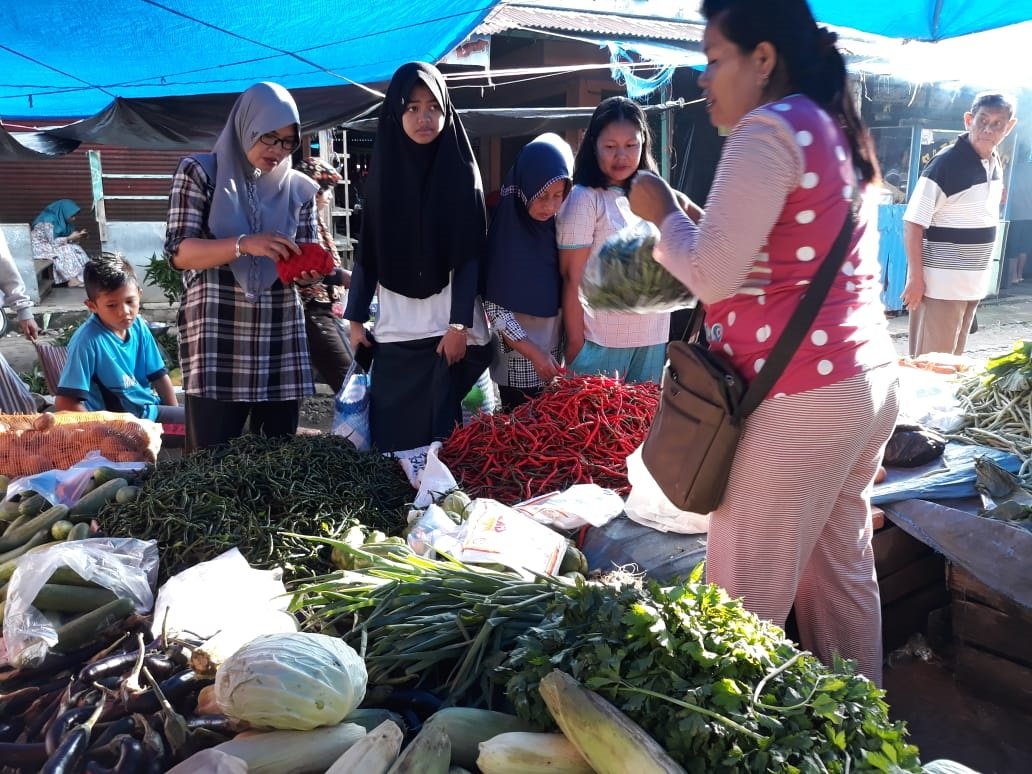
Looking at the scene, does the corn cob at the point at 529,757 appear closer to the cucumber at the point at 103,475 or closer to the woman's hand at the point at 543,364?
the cucumber at the point at 103,475

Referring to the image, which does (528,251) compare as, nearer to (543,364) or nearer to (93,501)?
(543,364)

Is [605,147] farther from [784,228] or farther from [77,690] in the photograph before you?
[77,690]

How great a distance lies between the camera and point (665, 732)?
52.1 inches

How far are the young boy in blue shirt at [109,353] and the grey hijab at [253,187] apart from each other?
1151mm

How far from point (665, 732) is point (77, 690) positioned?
4.13 ft

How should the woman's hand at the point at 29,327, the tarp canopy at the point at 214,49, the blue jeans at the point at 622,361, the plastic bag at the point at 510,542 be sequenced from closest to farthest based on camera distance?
the plastic bag at the point at 510,542
the blue jeans at the point at 622,361
the woman's hand at the point at 29,327
the tarp canopy at the point at 214,49

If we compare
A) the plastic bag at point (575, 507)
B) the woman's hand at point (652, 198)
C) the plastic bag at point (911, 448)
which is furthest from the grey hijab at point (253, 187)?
the plastic bag at point (911, 448)

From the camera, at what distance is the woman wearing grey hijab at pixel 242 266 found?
3.29 m

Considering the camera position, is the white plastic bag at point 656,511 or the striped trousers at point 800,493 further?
the white plastic bag at point 656,511

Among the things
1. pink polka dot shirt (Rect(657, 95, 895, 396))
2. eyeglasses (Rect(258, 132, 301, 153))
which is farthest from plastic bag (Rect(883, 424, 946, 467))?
eyeglasses (Rect(258, 132, 301, 153))

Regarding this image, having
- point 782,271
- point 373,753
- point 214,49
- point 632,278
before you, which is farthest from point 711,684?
point 214,49

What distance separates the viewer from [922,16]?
625 centimetres

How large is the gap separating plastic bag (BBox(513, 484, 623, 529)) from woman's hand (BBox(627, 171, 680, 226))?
3.80ft

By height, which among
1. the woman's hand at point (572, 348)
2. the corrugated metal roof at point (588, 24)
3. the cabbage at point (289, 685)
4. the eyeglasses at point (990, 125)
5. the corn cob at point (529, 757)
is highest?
the corrugated metal roof at point (588, 24)
